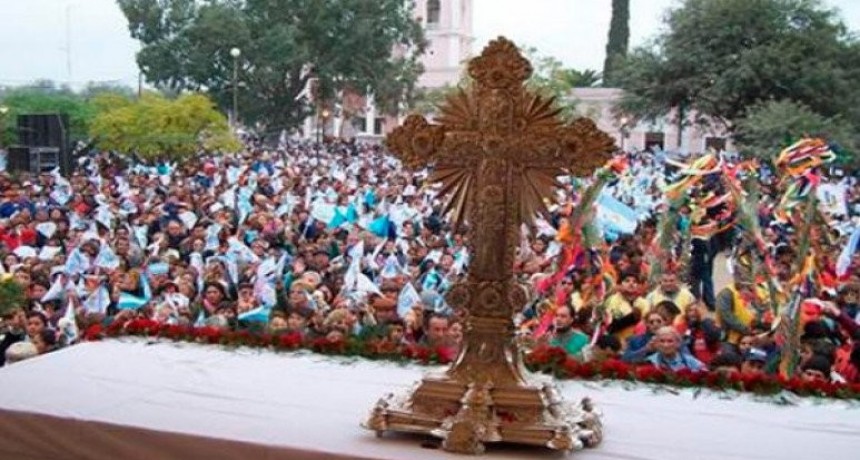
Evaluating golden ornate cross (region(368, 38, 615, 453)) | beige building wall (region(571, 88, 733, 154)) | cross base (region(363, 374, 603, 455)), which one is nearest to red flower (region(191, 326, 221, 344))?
cross base (region(363, 374, 603, 455))

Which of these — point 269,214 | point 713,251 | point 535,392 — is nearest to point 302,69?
point 269,214

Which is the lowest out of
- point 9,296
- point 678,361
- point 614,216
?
point 678,361

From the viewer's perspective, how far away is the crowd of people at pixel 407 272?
29.5 ft

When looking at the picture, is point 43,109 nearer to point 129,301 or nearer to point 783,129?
point 783,129

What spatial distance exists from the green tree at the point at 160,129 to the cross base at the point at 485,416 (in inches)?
1321

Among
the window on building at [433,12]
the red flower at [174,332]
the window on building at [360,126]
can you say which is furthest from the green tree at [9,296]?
the window on building at [433,12]

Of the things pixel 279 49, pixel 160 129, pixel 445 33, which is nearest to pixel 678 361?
pixel 160 129

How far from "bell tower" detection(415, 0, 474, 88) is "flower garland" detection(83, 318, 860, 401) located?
2674 inches

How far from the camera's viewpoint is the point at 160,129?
127 feet

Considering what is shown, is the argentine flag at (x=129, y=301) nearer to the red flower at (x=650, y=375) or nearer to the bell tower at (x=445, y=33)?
the red flower at (x=650, y=375)

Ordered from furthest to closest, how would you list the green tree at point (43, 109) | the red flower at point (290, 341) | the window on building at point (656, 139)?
the window on building at point (656, 139) < the green tree at point (43, 109) < the red flower at point (290, 341)

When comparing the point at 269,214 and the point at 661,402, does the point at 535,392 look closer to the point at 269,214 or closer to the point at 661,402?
the point at 661,402

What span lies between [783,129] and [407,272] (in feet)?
80.9

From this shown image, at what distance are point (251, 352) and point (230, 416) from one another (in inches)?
56.8
